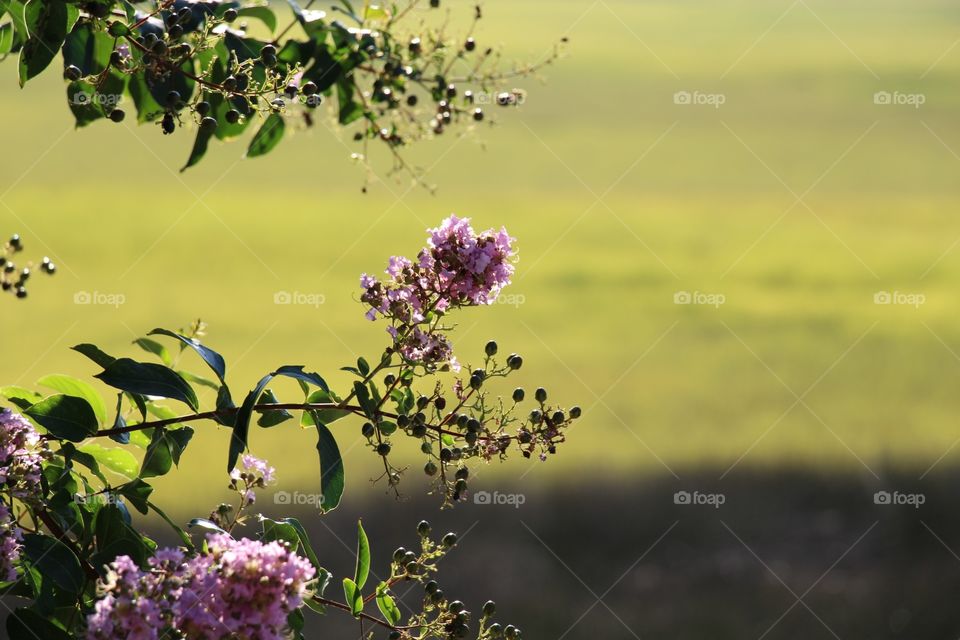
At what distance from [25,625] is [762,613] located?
8.22 feet

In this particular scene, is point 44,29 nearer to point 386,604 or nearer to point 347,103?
point 347,103

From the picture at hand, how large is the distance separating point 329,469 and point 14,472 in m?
0.27

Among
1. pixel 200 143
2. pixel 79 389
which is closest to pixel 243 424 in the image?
pixel 79 389

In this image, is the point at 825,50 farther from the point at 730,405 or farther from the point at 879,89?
the point at 730,405

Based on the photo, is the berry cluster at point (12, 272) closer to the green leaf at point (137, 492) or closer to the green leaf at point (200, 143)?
the green leaf at point (200, 143)

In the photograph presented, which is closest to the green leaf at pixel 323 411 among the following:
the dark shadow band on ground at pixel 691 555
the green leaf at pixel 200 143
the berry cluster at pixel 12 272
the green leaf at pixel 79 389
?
the green leaf at pixel 79 389

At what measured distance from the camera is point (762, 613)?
3.00m

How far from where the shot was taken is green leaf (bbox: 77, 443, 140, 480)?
1.13 m

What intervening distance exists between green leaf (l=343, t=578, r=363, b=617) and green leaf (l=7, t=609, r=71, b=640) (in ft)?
0.79

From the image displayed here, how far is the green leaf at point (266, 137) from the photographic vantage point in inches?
51.3

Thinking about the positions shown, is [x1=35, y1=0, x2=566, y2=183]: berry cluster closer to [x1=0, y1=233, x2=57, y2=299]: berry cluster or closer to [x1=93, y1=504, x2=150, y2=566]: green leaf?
[x1=0, y1=233, x2=57, y2=299]: berry cluster

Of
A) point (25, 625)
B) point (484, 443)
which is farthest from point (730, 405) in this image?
point (25, 625)

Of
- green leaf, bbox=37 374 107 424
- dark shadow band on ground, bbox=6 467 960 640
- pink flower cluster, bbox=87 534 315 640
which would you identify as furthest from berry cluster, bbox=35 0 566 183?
dark shadow band on ground, bbox=6 467 960 640

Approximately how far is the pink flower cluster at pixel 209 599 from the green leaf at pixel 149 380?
0.22 m
